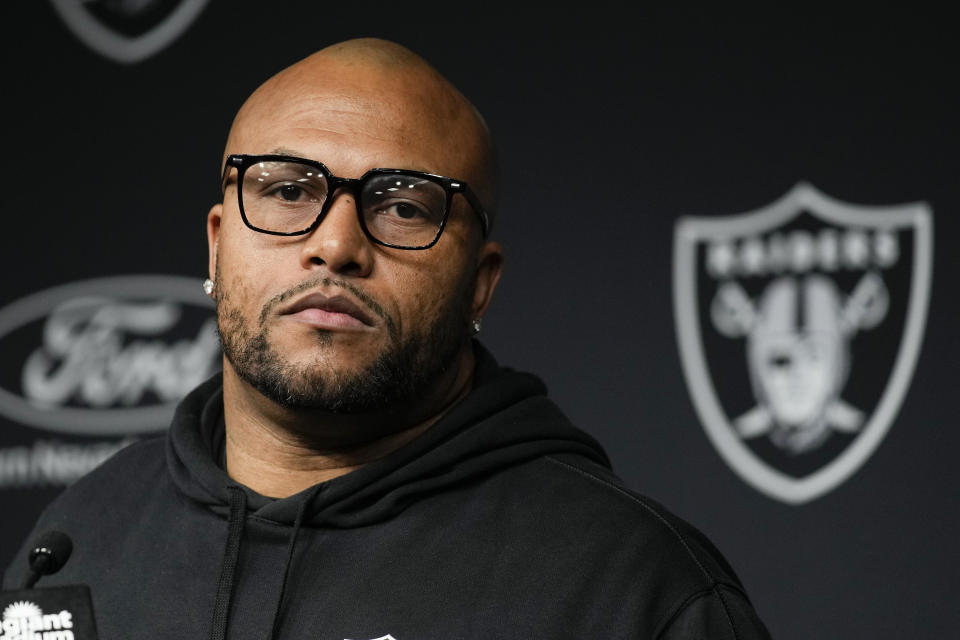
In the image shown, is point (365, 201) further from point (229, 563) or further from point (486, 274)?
point (229, 563)

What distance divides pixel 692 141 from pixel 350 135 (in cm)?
89

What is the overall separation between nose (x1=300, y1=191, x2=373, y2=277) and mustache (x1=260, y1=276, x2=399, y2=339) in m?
0.01

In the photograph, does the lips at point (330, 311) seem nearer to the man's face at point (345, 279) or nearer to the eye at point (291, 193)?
the man's face at point (345, 279)

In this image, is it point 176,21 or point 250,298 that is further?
point 176,21

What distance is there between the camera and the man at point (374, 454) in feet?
3.64

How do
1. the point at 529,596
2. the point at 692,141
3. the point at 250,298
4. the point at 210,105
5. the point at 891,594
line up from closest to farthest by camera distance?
the point at 529,596 < the point at 250,298 < the point at 891,594 < the point at 692,141 < the point at 210,105

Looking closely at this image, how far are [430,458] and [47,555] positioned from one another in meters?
0.36

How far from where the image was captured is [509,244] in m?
2.11

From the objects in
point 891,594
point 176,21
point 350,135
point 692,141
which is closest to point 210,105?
point 176,21

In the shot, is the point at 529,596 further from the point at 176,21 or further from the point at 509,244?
the point at 176,21

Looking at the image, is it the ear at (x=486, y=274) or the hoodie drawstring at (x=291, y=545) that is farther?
the ear at (x=486, y=274)

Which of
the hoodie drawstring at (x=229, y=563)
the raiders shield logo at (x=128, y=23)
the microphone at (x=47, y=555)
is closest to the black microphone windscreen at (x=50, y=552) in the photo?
the microphone at (x=47, y=555)

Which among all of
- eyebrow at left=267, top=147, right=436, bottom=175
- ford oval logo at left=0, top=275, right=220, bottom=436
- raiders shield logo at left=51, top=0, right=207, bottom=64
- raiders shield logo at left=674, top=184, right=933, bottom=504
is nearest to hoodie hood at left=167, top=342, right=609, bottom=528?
eyebrow at left=267, top=147, right=436, bottom=175

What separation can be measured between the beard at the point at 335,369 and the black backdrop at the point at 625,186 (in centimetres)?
80
